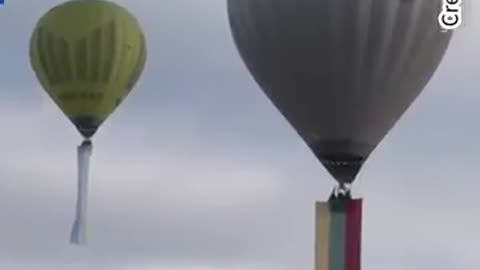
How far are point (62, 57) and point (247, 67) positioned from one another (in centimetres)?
398

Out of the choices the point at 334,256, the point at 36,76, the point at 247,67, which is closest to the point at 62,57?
the point at 36,76

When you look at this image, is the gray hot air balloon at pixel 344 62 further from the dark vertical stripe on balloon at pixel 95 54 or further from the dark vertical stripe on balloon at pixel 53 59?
the dark vertical stripe on balloon at pixel 53 59

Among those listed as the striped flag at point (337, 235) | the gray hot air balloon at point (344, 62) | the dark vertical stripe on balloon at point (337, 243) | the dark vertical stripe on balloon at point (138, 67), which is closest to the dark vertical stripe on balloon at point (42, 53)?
the dark vertical stripe on balloon at point (138, 67)

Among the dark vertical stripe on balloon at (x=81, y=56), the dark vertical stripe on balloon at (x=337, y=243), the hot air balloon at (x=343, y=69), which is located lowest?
the dark vertical stripe on balloon at (x=337, y=243)

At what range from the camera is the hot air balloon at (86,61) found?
34562mm

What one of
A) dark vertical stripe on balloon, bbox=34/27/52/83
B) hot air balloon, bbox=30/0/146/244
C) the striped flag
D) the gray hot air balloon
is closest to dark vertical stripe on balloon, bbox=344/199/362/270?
the striped flag

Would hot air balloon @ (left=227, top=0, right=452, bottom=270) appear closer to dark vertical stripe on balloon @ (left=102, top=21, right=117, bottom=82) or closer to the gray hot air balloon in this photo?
the gray hot air balloon

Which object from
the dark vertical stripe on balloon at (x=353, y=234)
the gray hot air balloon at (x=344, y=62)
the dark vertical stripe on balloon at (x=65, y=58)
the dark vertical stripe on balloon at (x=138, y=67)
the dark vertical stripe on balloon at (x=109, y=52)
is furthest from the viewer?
the dark vertical stripe on balloon at (x=138, y=67)

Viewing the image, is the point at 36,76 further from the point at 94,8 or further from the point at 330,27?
the point at 330,27

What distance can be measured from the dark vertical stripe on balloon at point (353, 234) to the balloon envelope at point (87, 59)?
18.0 feet

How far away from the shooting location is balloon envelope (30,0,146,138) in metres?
34.6

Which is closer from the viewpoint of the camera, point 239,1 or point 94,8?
point 239,1

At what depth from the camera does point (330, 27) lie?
101 feet

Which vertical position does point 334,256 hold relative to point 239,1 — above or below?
below
